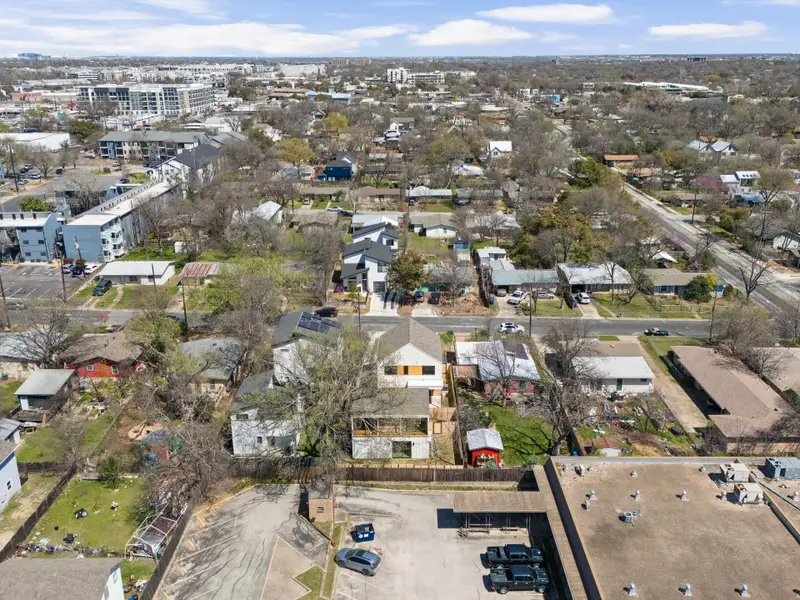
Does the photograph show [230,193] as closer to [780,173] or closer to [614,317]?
[614,317]

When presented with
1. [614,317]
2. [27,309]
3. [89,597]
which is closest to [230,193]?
[27,309]

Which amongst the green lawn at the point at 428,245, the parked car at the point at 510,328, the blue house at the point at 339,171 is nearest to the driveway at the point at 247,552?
the parked car at the point at 510,328

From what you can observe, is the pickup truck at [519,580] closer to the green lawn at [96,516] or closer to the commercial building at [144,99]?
the green lawn at [96,516]

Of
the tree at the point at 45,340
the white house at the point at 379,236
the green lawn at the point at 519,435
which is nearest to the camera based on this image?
the green lawn at the point at 519,435

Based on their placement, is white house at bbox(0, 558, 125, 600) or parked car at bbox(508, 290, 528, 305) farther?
parked car at bbox(508, 290, 528, 305)

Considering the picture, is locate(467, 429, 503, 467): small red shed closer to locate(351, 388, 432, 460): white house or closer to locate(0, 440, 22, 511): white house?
locate(351, 388, 432, 460): white house

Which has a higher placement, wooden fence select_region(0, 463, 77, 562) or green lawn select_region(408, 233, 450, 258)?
green lawn select_region(408, 233, 450, 258)

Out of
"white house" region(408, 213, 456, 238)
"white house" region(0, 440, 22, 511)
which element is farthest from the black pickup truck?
"white house" region(408, 213, 456, 238)
